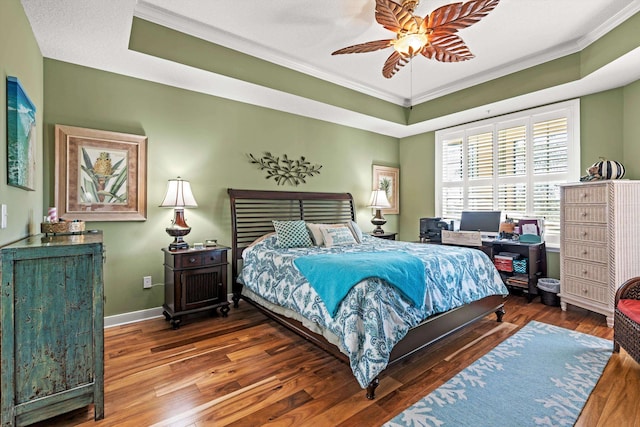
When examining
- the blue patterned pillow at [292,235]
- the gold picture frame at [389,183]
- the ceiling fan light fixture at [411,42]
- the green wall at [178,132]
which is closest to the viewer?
the ceiling fan light fixture at [411,42]

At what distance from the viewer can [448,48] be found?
2744mm

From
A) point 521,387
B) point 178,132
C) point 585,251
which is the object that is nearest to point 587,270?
point 585,251

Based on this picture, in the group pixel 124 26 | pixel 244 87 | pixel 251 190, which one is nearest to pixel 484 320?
pixel 251 190

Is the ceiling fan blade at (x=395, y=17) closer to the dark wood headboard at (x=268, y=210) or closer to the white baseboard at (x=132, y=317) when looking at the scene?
the dark wood headboard at (x=268, y=210)

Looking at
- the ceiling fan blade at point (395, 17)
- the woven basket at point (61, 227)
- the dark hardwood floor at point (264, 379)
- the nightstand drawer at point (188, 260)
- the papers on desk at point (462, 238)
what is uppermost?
the ceiling fan blade at point (395, 17)

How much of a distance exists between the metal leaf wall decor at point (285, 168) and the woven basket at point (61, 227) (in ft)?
7.07

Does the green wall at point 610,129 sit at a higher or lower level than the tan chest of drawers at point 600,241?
higher

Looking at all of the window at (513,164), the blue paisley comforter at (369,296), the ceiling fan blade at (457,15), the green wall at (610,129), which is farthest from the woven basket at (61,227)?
the green wall at (610,129)

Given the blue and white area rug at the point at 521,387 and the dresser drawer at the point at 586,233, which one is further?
the dresser drawer at the point at 586,233

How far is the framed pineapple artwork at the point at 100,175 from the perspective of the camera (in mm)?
2977

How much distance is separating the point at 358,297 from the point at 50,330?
177cm

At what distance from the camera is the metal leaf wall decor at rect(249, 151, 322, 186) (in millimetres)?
4277

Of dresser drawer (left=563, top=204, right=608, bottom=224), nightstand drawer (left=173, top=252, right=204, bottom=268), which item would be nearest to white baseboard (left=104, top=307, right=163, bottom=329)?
nightstand drawer (left=173, top=252, right=204, bottom=268)

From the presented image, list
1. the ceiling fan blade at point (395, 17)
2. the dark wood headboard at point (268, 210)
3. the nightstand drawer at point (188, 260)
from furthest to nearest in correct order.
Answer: the dark wood headboard at point (268, 210), the nightstand drawer at point (188, 260), the ceiling fan blade at point (395, 17)
